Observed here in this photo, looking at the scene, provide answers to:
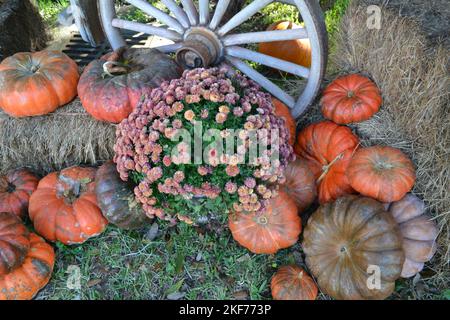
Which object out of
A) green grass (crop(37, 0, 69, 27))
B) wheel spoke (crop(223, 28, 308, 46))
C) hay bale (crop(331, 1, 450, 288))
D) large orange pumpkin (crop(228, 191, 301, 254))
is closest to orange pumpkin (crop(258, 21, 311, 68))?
hay bale (crop(331, 1, 450, 288))

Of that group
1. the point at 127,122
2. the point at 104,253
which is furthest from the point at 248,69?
the point at 104,253

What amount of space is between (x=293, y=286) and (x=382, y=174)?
0.78 meters

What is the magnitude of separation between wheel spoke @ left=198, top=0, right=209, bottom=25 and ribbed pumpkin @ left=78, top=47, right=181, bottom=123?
33 cm

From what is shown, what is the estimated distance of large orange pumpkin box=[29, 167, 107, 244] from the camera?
2.64 meters

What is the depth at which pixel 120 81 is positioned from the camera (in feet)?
8.62

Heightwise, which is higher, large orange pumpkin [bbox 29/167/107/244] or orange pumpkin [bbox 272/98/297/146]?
A: orange pumpkin [bbox 272/98/297/146]

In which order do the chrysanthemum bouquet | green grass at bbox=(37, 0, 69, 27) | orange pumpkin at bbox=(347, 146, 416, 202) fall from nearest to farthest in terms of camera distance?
the chrysanthemum bouquet < orange pumpkin at bbox=(347, 146, 416, 202) < green grass at bbox=(37, 0, 69, 27)

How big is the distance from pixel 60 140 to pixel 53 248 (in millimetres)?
696

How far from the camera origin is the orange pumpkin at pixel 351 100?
2.72 m

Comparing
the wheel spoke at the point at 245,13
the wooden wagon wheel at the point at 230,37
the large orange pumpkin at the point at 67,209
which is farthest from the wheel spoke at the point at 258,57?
the large orange pumpkin at the point at 67,209

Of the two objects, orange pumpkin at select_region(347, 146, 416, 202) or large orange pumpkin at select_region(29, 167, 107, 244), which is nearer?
orange pumpkin at select_region(347, 146, 416, 202)

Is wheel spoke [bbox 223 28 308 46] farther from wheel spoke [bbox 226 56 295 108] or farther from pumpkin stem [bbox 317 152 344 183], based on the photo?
pumpkin stem [bbox 317 152 344 183]

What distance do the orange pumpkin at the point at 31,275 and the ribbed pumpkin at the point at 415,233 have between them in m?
1.96
